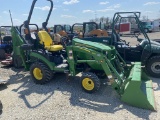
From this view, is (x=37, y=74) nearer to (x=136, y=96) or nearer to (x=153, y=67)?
(x=136, y=96)

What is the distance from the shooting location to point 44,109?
14.3 feet

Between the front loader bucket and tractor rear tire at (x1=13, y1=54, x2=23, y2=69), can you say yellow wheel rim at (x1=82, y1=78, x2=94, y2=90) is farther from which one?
tractor rear tire at (x1=13, y1=54, x2=23, y2=69)

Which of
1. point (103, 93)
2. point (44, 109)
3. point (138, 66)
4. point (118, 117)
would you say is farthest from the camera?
point (138, 66)

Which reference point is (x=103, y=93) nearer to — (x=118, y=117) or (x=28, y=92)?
(x=118, y=117)

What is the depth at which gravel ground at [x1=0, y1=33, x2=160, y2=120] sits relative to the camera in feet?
13.3

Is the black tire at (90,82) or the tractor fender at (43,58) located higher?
the tractor fender at (43,58)

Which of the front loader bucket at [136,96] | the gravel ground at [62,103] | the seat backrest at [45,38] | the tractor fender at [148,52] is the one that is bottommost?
the gravel ground at [62,103]

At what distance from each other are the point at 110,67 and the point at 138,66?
1.15 m

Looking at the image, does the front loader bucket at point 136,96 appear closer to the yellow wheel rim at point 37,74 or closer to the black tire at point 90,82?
the black tire at point 90,82

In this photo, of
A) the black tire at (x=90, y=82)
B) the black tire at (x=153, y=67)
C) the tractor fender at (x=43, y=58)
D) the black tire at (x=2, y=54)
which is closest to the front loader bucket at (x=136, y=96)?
the black tire at (x=90, y=82)

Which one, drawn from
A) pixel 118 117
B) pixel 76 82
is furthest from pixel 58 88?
pixel 118 117

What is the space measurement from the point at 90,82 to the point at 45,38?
2268mm

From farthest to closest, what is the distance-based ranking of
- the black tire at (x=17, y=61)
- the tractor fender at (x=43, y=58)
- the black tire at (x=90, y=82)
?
the black tire at (x=17, y=61) → the tractor fender at (x=43, y=58) → the black tire at (x=90, y=82)

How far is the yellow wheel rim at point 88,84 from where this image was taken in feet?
16.4
